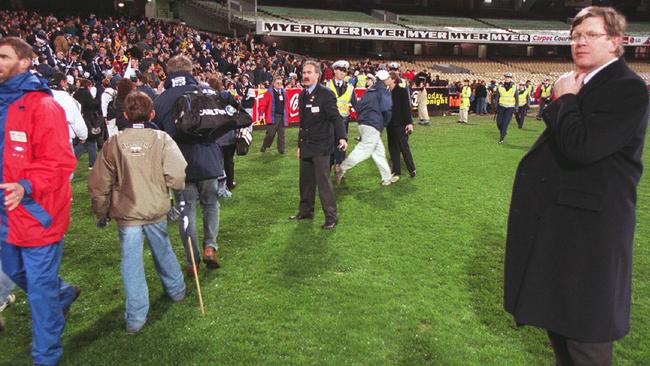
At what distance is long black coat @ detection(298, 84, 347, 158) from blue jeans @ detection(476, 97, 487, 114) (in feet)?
63.0

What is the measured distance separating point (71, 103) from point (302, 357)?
4.31m

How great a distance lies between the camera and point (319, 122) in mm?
6301

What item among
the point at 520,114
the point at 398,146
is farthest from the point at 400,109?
the point at 520,114

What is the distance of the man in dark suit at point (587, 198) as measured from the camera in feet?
6.23

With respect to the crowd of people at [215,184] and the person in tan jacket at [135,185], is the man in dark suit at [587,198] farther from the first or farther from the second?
the person in tan jacket at [135,185]

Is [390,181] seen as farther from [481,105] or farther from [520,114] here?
[481,105]

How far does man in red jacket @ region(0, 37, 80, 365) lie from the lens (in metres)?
2.97

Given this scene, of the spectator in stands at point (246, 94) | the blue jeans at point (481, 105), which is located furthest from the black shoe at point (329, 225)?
the blue jeans at point (481, 105)

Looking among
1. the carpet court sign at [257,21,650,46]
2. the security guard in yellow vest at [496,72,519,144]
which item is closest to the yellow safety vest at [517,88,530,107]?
the security guard in yellow vest at [496,72,519,144]

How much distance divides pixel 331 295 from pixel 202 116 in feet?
6.55

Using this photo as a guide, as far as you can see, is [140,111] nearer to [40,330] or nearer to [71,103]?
[40,330]

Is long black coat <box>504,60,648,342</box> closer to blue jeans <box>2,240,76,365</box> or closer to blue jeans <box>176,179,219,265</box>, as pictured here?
blue jeans <box>2,240,76,365</box>

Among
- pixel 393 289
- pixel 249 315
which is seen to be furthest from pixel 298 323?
pixel 393 289

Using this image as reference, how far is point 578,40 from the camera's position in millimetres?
2053
